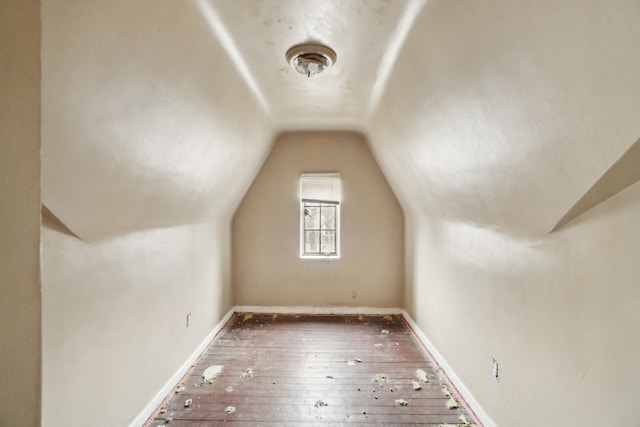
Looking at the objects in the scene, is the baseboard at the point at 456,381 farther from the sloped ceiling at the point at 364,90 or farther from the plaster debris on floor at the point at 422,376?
the sloped ceiling at the point at 364,90

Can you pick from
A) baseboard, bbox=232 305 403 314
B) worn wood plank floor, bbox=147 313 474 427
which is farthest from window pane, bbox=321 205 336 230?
worn wood plank floor, bbox=147 313 474 427

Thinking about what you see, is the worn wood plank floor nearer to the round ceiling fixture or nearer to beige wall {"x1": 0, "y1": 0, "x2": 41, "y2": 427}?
beige wall {"x1": 0, "y1": 0, "x2": 41, "y2": 427}

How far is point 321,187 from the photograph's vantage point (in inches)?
165

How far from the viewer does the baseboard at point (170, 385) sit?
2.12 meters

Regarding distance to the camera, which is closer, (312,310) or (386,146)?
(386,146)

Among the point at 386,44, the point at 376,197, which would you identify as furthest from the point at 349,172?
the point at 386,44

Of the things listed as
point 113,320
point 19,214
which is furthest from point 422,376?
point 19,214

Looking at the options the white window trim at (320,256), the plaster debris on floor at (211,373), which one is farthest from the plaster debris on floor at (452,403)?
the white window trim at (320,256)

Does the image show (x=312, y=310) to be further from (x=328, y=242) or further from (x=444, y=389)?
(x=444, y=389)

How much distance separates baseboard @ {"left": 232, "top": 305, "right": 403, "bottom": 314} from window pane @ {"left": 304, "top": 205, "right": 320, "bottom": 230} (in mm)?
1112

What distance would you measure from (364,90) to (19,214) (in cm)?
235

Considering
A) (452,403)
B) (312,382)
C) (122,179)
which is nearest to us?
(122,179)

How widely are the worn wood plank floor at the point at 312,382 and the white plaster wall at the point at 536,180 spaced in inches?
20.2

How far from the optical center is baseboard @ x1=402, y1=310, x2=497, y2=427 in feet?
6.97
